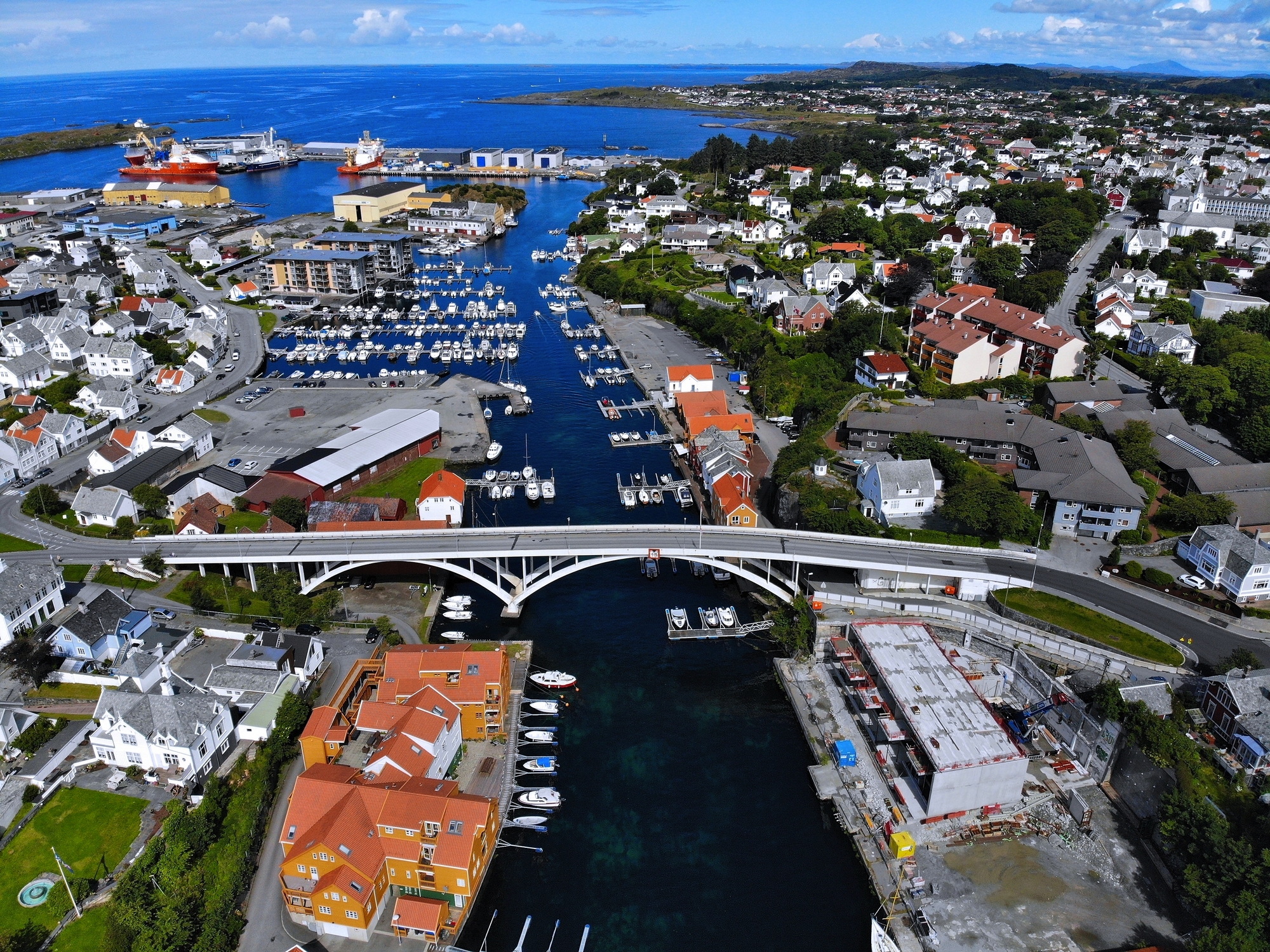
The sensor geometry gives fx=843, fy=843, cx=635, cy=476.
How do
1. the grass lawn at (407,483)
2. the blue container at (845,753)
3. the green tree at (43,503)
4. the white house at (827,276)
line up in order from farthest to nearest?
the white house at (827,276) < the grass lawn at (407,483) < the green tree at (43,503) < the blue container at (845,753)

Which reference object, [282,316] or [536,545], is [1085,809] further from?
[282,316]

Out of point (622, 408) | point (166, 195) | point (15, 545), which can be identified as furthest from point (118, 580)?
point (166, 195)

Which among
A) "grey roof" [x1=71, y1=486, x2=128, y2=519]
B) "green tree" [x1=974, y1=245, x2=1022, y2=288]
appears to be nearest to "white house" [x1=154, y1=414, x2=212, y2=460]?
"grey roof" [x1=71, y1=486, x2=128, y2=519]

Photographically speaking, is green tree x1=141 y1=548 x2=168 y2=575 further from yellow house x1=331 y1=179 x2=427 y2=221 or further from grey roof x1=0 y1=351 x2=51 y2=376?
yellow house x1=331 y1=179 x2=427 y2=221

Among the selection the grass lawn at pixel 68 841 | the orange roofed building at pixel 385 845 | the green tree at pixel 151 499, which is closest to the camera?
the orange roofed building at pixel 385 845

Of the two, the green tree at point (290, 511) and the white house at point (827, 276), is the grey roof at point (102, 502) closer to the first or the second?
the green tree at point (290, 511)

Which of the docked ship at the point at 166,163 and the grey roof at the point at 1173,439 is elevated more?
the docked ship at the point at 166,163

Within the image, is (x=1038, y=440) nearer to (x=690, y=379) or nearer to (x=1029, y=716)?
(x=1029, y=716)

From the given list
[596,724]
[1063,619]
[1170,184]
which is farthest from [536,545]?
[1170,184]

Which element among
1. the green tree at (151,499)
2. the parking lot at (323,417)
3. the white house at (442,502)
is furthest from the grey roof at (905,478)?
the green tree at (151,499)
